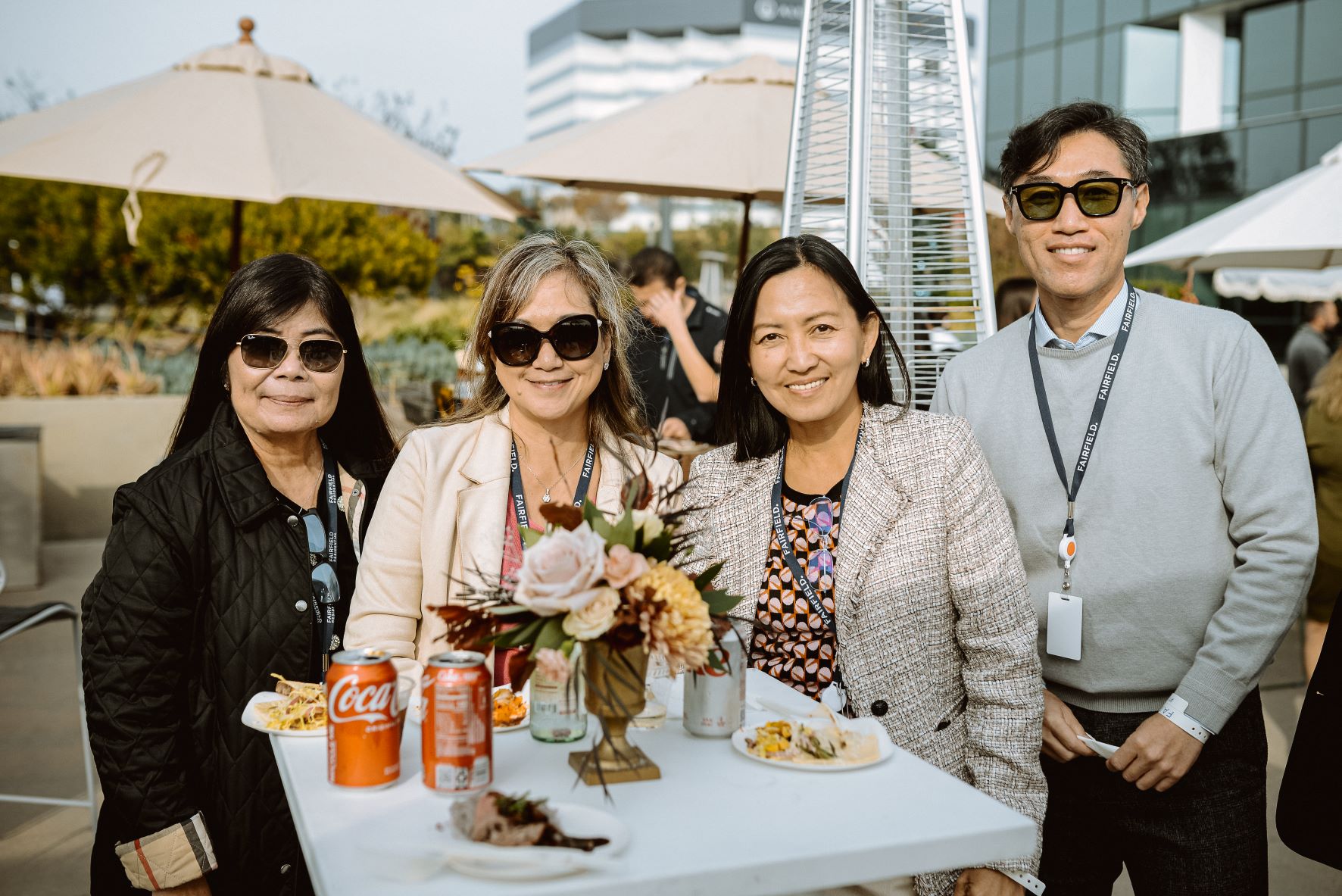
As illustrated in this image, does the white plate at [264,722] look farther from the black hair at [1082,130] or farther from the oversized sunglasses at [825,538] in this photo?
the black hair at [1082,130]

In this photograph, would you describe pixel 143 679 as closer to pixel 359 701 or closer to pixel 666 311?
pixel 359 701

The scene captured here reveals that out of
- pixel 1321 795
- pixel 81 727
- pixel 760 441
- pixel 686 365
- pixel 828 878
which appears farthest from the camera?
pixel 686 365

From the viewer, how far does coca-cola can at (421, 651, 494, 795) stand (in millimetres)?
1579

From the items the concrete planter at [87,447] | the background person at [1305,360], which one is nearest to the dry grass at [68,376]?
the concrete planter at [87,447]

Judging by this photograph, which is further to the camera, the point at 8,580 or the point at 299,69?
the point at 8,580

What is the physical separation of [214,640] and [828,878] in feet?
4.84

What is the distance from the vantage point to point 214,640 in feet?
7.63

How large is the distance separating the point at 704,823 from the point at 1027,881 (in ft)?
3.09

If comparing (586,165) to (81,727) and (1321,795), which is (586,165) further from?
(1321,795)

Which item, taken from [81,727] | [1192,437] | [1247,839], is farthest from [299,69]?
[1247,839]

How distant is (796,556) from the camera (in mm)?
2346

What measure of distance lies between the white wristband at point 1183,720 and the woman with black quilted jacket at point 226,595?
Result: 1817 millimetres

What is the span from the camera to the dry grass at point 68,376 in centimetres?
949

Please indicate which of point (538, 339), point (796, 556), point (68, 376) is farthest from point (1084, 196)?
point (68, 376)
